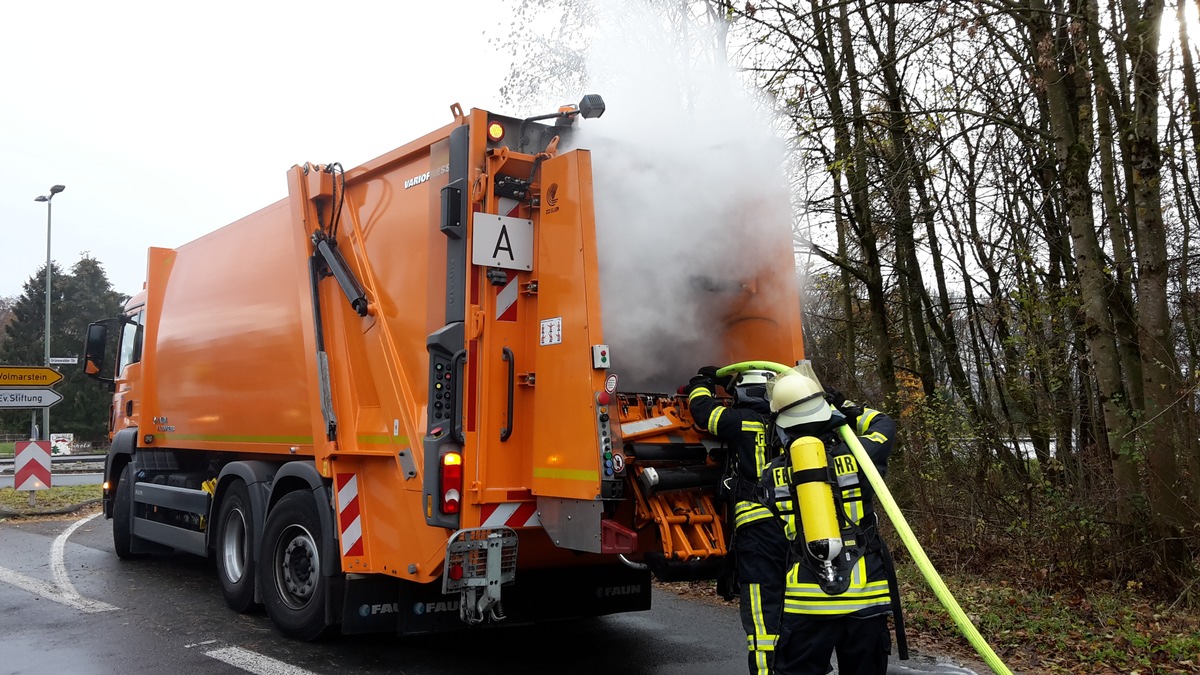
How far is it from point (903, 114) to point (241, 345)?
21.6 feet

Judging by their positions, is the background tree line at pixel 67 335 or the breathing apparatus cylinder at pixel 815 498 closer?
the breathing apparatus cylinder at pixel 815 498

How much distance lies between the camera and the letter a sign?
15.3 feet

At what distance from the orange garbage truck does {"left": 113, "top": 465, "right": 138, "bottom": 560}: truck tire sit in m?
2.15

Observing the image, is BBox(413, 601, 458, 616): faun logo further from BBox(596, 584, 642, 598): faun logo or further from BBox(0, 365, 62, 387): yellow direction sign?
BBox(0, 365, 62, 387): yellow direction sign

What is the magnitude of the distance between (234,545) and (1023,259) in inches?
324

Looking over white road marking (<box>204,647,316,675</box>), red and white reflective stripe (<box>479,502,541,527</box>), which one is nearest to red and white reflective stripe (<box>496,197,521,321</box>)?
red and white reflective stripe (<box>479,502,541,527</box>)

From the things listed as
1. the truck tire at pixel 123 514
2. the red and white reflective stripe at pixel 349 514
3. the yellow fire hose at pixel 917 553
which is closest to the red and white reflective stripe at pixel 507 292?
the red and white reflective stripe at pixel 349 514

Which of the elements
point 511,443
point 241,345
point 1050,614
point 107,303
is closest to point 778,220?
point 511,443

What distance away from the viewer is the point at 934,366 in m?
12.8

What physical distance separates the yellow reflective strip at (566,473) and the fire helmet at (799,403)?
94cm

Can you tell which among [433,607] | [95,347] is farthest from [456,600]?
[95,347]

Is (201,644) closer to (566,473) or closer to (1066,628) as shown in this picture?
(566,473)

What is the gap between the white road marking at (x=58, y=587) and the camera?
6824mm

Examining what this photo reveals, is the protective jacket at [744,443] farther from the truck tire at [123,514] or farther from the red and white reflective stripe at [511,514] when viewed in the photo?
the truck tire at [123,514]
